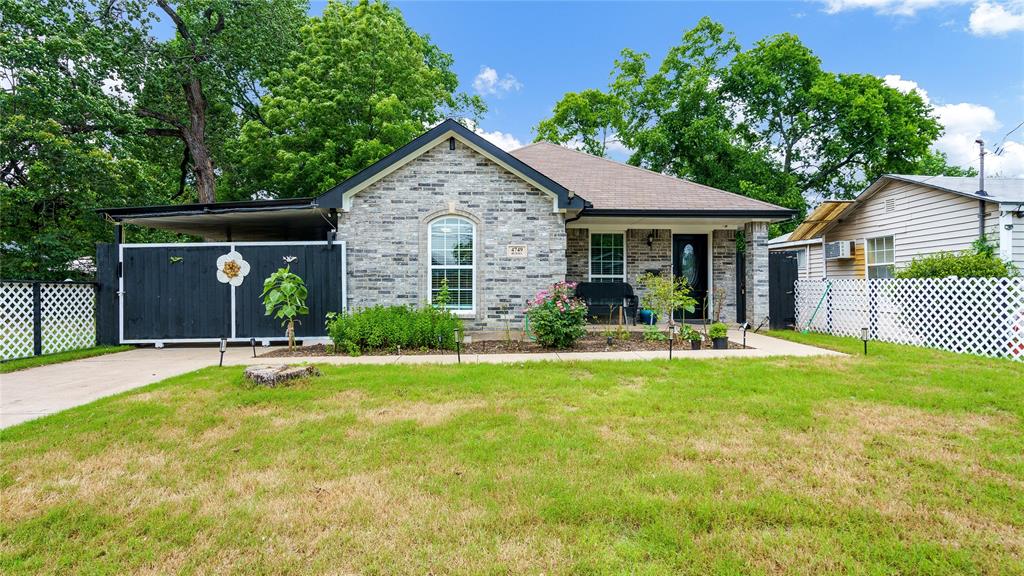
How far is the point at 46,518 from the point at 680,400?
4785mm

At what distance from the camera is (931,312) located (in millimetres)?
7898

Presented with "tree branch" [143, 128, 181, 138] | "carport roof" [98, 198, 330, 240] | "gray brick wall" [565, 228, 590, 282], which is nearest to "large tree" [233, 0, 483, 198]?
"tree branch" [143, 128, 181, 138]

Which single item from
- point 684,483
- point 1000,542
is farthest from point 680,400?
point 1000,542

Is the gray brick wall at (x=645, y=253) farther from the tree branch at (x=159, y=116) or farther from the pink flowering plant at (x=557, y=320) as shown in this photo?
the tree branch at (x=159, y=116)

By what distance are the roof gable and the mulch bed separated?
283 centimetres

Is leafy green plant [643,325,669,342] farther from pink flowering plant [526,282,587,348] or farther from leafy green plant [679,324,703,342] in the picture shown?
pink flowering plant [526,282,587,348]

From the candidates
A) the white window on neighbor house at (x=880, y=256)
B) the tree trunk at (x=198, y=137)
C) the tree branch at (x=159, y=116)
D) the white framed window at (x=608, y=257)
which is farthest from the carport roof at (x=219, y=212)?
the white window on neighbor house at (x=880, y=256)

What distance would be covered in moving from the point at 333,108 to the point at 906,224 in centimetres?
1894

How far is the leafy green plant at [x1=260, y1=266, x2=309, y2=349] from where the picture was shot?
765 centimetres

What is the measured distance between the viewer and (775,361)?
21.6 feet

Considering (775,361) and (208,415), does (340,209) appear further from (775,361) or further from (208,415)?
(775,361)

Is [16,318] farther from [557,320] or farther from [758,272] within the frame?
[758,272]

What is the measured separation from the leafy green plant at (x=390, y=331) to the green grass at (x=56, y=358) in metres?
4.16

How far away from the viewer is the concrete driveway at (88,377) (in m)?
4.63
